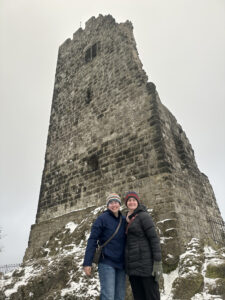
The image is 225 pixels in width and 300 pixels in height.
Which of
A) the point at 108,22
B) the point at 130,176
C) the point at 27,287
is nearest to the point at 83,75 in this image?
the point at 108,22

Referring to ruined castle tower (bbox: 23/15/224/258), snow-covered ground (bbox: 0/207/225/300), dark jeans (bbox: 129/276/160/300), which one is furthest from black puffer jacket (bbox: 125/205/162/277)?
ruined castle tower (bbox: 23/15/224/258)

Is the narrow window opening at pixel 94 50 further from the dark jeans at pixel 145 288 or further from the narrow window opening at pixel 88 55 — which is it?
the dark jeans at pixel 145 288

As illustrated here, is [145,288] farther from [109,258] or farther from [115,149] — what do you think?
[115,149]

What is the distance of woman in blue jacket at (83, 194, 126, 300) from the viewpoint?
3273 millimetres

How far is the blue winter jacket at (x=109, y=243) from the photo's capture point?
11.1 ft

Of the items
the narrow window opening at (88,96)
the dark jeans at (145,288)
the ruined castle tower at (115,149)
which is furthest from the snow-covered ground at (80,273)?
the narrow window opening at (88,96)

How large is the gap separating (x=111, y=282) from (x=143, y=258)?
1.73 feet

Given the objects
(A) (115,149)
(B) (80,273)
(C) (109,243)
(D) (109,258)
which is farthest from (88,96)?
(D) (109,258)

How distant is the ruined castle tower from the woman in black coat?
2.78m

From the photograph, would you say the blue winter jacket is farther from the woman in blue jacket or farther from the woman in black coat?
the woman in black coat

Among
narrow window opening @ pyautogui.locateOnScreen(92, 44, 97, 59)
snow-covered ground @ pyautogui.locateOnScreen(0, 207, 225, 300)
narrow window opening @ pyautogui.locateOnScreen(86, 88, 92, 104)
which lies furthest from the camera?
narrow window opening @ pyautogui.locateOnScreen(92, 44, 97, 59)

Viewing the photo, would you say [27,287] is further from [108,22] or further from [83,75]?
[108,22]

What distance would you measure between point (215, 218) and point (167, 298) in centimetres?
561

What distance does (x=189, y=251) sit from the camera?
580 cm
